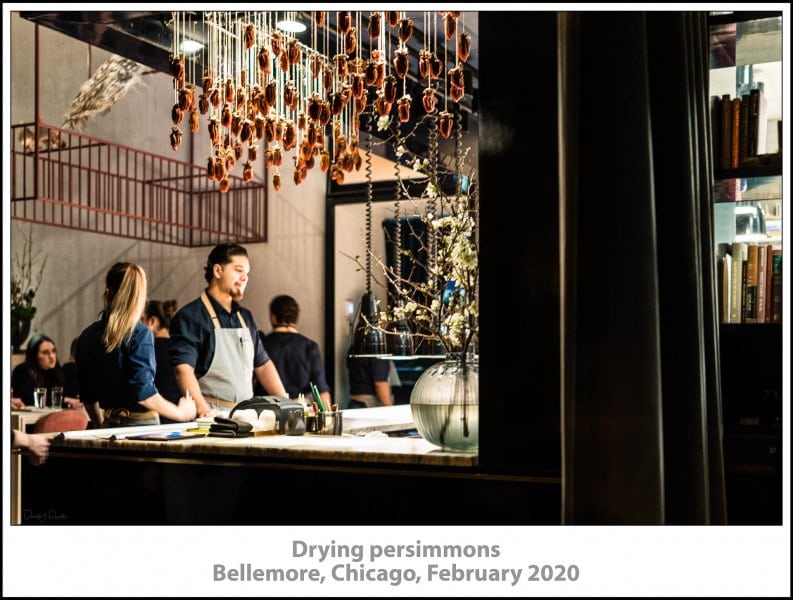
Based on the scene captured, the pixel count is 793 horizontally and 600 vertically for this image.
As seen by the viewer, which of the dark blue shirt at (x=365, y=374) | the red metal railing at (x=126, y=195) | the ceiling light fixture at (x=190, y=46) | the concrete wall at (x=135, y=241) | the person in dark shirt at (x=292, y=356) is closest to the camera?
the ceiling light fixture at (x=190, y=46)

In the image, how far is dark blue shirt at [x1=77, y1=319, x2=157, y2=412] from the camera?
3.35 m

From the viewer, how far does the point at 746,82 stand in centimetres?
237

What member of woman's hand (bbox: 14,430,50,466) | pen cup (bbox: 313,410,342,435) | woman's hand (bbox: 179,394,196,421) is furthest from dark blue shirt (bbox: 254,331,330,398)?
woman's hand (bbox: 14,430,50,466)

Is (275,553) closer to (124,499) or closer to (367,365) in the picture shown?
(124,499)

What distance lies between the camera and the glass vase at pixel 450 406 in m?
2.24

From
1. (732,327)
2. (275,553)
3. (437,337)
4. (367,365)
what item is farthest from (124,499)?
(367,365)

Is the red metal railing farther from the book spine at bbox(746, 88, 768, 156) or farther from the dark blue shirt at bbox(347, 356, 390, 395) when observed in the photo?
the book spine at bbox(746, 88, 768, 156)

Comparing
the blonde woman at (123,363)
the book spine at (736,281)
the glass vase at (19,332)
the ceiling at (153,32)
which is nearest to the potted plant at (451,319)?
the book spine at (736,281)

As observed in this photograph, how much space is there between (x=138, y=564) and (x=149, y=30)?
2.41 meters

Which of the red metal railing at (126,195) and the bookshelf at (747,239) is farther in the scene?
the red metal railing at (126,195)

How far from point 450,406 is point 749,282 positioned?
0.84m

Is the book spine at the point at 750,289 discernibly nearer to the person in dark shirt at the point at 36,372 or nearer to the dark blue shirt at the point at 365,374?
the person in dark shirt at the point at 36,372

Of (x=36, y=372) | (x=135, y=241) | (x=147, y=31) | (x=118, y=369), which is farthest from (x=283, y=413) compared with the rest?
(x=135, y=241)
